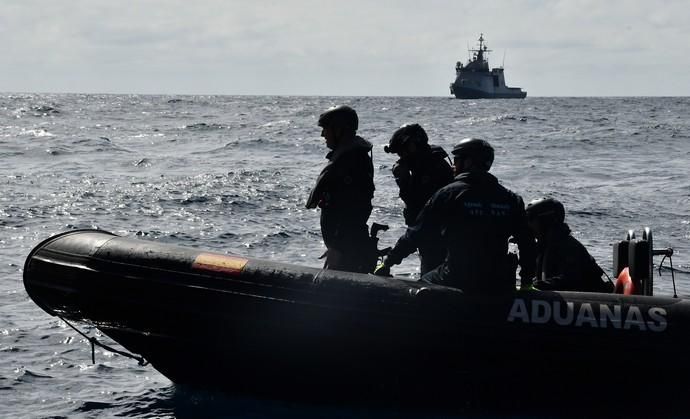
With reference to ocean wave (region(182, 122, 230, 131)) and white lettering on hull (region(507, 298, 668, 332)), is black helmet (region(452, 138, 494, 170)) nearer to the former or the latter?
white lettering on hull (region(507, 298, 668, 332))

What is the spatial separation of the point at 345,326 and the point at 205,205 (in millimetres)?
10978

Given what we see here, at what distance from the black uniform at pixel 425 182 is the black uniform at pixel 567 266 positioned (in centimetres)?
77

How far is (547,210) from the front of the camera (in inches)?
265

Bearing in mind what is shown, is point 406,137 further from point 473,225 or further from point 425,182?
point 473,225

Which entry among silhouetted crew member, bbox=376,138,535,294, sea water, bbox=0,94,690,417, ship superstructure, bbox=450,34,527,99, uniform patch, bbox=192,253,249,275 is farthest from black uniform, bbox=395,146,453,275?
ship superstructure, bbox=450,34,527,99

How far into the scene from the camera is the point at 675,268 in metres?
11.5

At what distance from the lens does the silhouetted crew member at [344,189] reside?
237 inches

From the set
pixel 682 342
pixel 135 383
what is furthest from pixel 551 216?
pixel 135 383

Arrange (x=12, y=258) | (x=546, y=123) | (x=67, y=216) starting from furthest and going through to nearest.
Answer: (x=546, y=123) < (x=67, y=216) < (x=12, y=258)

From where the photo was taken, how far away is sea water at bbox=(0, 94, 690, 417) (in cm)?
675

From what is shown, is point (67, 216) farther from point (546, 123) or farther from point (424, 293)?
point (546, 123)

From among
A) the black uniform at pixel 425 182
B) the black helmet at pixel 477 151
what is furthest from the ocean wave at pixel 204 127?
the black helmet at pixel 477 151

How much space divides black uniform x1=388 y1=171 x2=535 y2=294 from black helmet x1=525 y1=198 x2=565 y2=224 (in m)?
0.99

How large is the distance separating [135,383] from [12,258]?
501cm
